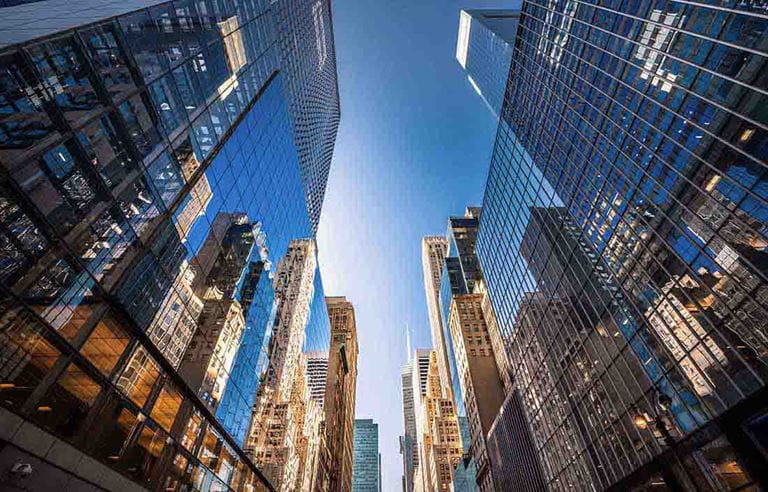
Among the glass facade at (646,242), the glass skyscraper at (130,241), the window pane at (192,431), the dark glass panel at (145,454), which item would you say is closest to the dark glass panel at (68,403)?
the glass skyscraper at (130,241)

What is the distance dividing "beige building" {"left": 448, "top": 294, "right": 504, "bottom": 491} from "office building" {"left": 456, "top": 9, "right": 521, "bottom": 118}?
56230 millimetres

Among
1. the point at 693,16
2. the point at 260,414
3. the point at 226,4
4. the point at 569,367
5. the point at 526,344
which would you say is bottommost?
the point at 260,414

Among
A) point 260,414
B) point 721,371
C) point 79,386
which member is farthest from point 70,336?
point 721,371

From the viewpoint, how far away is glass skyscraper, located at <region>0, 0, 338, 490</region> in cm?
1222

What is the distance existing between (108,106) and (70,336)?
10122 millimetres

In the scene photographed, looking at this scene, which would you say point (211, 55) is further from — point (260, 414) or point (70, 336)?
point (260, 414)

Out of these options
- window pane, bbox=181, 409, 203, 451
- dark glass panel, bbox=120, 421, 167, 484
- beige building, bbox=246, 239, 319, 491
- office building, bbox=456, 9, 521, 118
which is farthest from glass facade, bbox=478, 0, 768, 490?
office building, bbox=456, 9, 521, 118

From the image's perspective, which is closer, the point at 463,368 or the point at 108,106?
the point at 108,106

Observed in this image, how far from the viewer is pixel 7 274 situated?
1153 centimetres

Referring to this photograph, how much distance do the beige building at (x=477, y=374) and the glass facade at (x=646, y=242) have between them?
119 feet

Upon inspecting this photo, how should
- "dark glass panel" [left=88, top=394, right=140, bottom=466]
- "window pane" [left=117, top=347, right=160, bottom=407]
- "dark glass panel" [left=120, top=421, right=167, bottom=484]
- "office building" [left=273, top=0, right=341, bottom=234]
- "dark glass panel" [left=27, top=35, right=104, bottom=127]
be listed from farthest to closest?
"office building" [left=273, top=0, right=341, bottom=234] → "window pane" [left=117, top=347, right=160, bottom=407] → "dark glass panel" [left=120, top=421, right=167, bottom=484] → "dark glass panel" [left=88, top=394, right=140, bottom=466] → "dark glass panel" [left=27, top=35, right=104, bottom=127]

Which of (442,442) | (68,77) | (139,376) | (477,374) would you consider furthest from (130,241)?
(442,442)

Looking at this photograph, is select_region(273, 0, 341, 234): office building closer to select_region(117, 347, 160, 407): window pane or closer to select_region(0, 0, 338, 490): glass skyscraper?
select_region(0, 0, 338, 490): glass skyscraper

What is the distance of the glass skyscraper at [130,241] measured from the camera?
40.1ft
